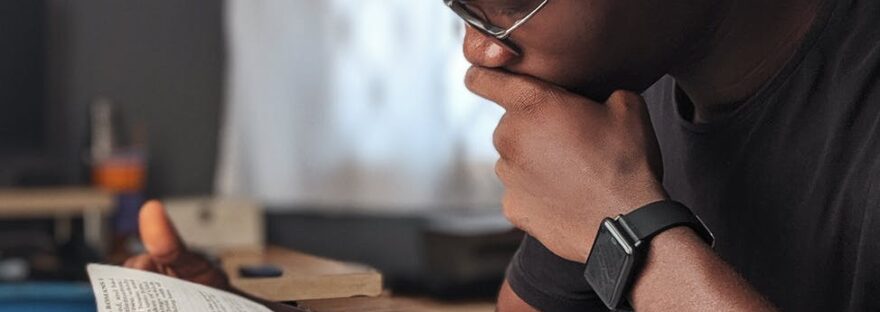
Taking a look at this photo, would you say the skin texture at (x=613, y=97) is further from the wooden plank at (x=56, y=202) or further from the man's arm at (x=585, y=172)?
the wooden plank at (x=56, y=202)

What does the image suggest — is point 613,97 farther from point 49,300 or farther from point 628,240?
point 49,300

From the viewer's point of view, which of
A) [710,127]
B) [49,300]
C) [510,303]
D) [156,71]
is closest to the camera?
[49,300]

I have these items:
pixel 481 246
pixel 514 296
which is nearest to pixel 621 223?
pixel 514 296

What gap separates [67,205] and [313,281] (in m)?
2.47

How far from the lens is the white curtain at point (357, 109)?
315cm

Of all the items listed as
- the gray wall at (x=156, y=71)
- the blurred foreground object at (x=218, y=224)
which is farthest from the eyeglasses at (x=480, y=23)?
the gray wall at (x=156, y=71)

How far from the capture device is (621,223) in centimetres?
83

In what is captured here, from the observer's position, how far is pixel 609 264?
84 centimetres

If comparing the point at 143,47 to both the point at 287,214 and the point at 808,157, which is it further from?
the point at 808,157

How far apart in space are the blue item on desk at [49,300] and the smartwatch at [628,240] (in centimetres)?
33

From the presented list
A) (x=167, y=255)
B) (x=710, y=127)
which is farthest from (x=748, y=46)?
(x=167, y=255)

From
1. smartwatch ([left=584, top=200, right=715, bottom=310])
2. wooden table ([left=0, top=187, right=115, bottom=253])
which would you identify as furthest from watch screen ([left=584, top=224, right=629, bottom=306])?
wooden table ([left=0, top=187, right=115, bottom=253])

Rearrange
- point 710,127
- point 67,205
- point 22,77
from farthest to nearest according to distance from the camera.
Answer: point 22,77 → point 67,205 → point 710,127

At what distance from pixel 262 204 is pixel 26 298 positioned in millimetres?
2609
